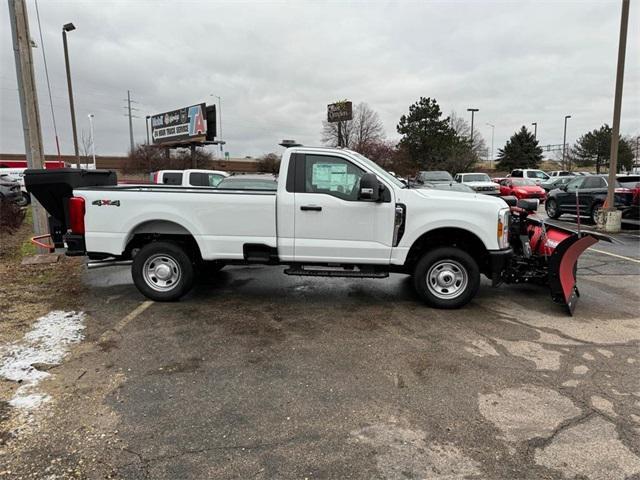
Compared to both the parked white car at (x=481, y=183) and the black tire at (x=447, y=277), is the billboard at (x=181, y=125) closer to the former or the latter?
the parked white car at (x=481, y=183)

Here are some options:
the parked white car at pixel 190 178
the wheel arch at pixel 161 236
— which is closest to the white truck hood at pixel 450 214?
the wheel arch at pixel 161 236

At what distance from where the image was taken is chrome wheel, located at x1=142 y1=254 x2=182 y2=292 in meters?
6.00

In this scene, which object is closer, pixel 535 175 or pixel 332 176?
pixel 332 176

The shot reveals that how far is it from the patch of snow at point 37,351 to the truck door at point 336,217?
278 centimetres

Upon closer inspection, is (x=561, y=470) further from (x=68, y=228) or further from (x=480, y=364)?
(x=68, y=228)

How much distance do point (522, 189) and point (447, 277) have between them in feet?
68.0

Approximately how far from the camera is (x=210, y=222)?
582 centimetres

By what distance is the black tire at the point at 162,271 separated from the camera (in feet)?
19.5

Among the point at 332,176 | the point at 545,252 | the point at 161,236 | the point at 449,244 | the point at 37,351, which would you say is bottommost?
the point at 37,351

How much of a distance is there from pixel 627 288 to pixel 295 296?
5290 mm

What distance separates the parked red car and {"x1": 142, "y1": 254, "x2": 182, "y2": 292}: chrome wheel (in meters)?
21.0

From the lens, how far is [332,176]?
574 centimetres

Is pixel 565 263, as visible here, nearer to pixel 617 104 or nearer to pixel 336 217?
pixel 336 217

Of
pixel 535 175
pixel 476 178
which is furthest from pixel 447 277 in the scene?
pixel 535 175
